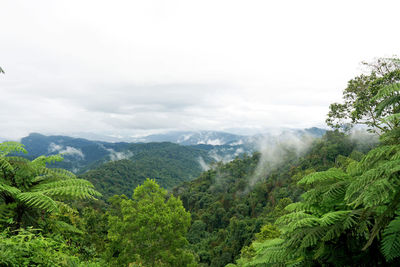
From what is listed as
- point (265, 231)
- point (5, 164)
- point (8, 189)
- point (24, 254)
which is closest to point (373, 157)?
point (24, 254)

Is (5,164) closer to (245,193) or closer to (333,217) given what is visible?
(333,217)

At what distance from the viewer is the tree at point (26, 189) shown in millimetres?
3826

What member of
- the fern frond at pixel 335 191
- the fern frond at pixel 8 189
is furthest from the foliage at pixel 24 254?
the fern frond at pixel 335 191

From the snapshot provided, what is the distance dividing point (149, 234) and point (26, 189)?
319 inches

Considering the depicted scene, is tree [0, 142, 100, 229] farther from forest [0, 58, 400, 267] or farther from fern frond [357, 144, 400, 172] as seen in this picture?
fern frond [357, 144, 400, 172]

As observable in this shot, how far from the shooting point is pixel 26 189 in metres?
4.20

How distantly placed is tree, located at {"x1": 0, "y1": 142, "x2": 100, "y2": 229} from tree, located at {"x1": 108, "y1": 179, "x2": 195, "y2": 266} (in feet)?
24.0

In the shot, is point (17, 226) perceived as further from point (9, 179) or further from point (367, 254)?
point (367, 254)

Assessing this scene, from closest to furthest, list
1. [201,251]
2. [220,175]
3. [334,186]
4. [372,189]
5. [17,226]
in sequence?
[372,189]
[334,186]
[17,226]
[201,251]
[220,175]

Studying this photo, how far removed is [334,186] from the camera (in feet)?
11.2

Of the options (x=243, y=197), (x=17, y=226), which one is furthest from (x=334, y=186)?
(x=243, y=197)

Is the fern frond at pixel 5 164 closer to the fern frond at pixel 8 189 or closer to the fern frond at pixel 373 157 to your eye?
the fern frond at pixel 8 189

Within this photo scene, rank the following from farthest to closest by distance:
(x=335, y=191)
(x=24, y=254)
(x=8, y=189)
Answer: (x=8, y=189)
(x=335, y=191)
(x=24, y=254)

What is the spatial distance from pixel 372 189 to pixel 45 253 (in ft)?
11.8
